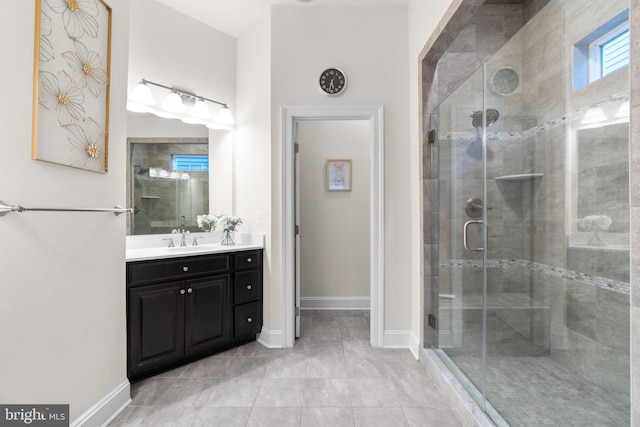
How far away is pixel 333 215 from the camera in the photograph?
12.0 feet

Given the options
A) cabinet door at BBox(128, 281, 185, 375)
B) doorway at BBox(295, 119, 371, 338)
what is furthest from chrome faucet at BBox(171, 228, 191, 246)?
doorway at BBox(295, 119, 371, 338)

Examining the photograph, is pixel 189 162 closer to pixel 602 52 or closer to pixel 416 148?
pixel 416 148

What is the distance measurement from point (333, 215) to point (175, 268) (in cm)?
200

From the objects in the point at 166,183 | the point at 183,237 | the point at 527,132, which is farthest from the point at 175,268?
the point at 527,132

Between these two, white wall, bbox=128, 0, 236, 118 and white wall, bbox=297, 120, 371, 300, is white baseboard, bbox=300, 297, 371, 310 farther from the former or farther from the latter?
white wall, bbox=128, 0, 236, 118

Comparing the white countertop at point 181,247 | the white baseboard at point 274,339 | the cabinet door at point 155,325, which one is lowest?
the white baseboard at point 274,339

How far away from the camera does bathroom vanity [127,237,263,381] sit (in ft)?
6.48

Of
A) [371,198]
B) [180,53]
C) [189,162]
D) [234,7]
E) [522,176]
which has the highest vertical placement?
[234,7]

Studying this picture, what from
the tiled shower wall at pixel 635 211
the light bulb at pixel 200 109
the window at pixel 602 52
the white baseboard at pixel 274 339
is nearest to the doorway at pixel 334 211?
the white baseboard at pixel 274 339

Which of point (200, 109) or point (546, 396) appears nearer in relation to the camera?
point (546, 396)

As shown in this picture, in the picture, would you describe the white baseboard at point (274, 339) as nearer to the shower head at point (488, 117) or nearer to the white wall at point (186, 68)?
the white wall at point (186, 68)

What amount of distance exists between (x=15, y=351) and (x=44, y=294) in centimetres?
24

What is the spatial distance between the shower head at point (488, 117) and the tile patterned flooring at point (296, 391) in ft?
5.88

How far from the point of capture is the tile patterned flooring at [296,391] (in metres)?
1.67
